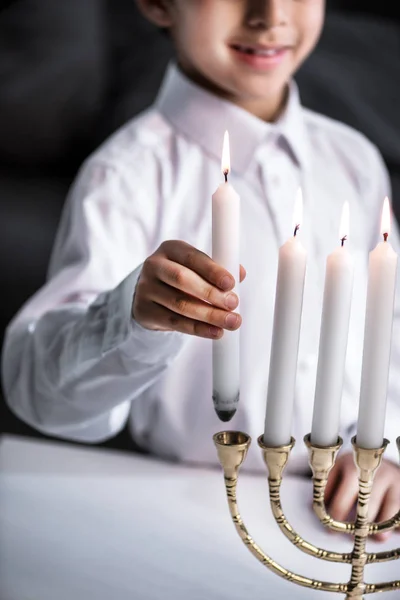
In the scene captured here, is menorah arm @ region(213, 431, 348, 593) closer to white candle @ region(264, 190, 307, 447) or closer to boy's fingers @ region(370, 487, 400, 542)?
white candle @ region(264, 190, 307, 447)

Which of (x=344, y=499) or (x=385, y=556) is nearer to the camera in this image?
(x=385, y=556)

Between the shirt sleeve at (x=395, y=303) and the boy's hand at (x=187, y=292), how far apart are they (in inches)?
9.1

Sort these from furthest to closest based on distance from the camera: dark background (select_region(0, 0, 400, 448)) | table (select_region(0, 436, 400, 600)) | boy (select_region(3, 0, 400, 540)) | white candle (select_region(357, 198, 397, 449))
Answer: dark background (select_region(0, 0, 400, 448)) < boy (select_region(3, 0, 400, 540)) < table (select_region(0, 436, 400, 600)) < white candle (select_region(357, 198, 397, 449))

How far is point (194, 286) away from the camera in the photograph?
0.86ft

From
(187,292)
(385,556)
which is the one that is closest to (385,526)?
(385,556)

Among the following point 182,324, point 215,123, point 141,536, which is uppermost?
point 215,123

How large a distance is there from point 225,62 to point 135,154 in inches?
3.0

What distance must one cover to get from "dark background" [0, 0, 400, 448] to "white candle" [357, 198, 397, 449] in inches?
18.3

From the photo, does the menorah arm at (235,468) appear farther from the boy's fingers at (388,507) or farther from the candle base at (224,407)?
the boy's fingers at (388,507)

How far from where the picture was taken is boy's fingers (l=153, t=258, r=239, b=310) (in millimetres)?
258

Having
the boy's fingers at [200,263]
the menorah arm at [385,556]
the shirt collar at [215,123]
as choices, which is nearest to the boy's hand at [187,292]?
the boy's fingers at [200,263]

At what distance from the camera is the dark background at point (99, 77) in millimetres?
701

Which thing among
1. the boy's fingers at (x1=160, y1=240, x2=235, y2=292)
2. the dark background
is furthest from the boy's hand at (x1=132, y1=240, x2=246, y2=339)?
the dark background

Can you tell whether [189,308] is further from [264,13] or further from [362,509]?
[264,13]
